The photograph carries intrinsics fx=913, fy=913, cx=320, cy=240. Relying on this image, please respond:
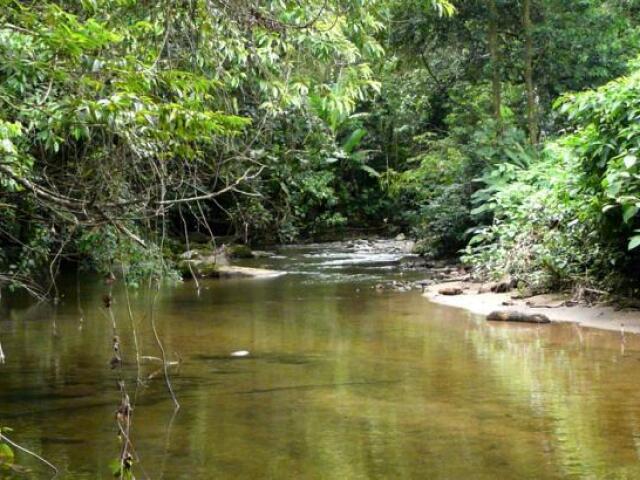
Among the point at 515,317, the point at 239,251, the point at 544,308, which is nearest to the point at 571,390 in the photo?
the point at 515,317

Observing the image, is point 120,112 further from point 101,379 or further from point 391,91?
point 391,91

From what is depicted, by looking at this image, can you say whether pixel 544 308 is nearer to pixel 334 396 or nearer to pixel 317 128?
pixel 317 128

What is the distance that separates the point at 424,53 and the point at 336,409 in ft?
44.1

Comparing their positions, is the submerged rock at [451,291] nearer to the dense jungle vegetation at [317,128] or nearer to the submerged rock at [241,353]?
the dense jungle vegetation at [317,128]

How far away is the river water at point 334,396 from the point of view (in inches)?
207

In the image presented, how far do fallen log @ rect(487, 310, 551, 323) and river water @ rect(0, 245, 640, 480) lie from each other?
10.0 inches

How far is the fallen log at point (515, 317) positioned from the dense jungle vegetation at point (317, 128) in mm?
1010

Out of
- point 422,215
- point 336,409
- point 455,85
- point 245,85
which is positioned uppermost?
point 455,85

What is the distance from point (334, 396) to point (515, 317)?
13.7 ft

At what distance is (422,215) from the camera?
18.4 m

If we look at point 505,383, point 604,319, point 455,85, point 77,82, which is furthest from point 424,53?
point 77,82

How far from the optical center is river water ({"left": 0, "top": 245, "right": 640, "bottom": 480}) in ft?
17.2

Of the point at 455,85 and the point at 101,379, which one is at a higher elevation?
the point at 455,85

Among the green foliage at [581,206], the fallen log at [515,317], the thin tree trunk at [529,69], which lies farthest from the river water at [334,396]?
the thin tree trunk at [529,69]
